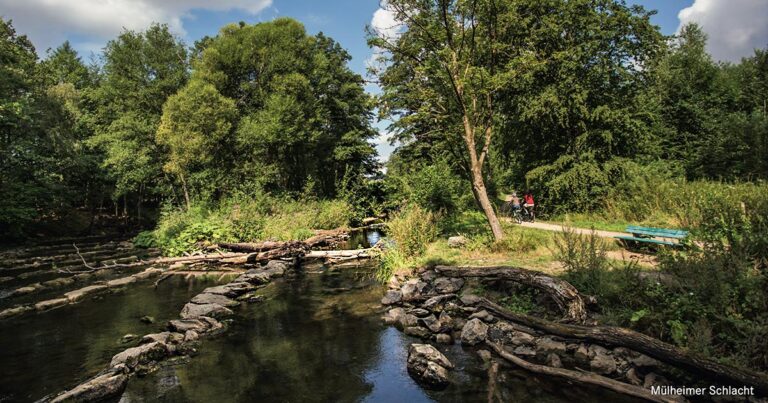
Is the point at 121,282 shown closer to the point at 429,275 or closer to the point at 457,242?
the point at 429,275

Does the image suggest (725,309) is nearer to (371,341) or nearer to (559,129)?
(371,341)

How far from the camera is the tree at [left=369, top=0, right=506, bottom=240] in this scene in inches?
534

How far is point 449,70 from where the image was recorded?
44.3 feet

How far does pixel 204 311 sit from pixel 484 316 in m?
7.73

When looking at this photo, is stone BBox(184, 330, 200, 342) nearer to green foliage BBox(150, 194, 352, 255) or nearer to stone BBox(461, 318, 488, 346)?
stone BBox(461, 318, 488, 346)

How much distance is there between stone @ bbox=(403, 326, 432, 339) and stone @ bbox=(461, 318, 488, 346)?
866 millimetres

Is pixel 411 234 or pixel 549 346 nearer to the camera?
pixel 549 346

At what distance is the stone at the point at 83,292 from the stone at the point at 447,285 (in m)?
12.1

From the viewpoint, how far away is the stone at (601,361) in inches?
266

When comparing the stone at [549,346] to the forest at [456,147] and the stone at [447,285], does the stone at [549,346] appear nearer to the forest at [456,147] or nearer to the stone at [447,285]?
the forest at [456,147]

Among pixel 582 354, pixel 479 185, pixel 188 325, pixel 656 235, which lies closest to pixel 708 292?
pixel 582 354

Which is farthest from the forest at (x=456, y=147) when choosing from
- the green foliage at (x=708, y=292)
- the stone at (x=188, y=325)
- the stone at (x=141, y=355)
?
the stone at (x=141, y=355)

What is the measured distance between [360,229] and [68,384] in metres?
25.7

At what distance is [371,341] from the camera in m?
9.05
